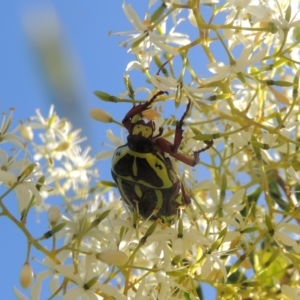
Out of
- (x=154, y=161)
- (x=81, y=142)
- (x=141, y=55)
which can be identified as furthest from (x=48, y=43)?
(x=81, y=142)

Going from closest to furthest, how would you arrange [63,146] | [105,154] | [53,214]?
[53,214] → [105,154] → [63,146]

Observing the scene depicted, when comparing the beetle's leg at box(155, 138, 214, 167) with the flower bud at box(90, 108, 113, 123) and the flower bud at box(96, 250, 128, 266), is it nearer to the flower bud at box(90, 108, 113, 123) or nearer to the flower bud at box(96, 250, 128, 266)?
the flower bud at box(90, 108, 113, 123)

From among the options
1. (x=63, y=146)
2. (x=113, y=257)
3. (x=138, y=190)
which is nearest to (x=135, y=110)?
(x=138, y=190)

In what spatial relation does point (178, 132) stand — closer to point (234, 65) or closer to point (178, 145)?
point (178, 145)

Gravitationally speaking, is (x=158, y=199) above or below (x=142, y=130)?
below

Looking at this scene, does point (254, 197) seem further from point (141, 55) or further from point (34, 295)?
point (34, 295)

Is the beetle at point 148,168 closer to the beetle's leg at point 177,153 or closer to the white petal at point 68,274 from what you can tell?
the beetle's leg at point 177,153

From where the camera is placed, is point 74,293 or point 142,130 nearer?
point 74,293

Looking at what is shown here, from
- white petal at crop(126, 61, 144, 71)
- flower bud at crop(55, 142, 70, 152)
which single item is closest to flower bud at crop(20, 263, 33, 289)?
white petal at crop(126, 61, 144, 71)
